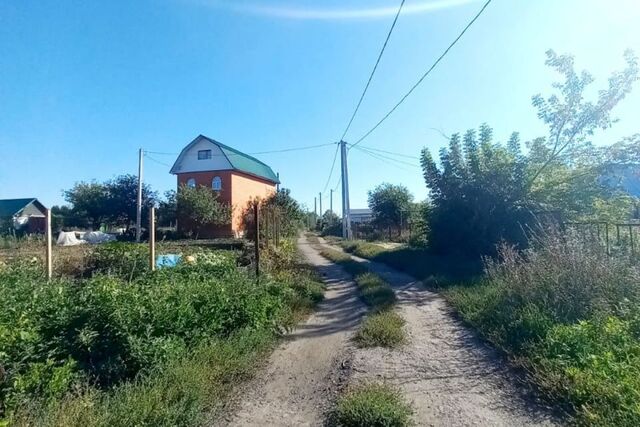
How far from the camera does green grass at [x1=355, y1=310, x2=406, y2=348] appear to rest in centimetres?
497

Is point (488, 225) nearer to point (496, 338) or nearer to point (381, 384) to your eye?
point (496, 338)

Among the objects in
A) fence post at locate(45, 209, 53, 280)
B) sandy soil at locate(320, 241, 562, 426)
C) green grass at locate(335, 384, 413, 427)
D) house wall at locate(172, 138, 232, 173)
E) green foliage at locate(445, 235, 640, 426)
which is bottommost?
sandy soil at locate(320, 241, 562, 426)

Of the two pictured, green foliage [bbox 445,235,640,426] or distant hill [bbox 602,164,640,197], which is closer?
green foliage [bbox 445,235,640,426]

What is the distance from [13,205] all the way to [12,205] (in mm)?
112

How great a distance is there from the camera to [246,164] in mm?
33875

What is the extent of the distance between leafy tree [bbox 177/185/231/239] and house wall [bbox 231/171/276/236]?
2.15 meters

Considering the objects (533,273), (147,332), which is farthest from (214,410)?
(533,273)

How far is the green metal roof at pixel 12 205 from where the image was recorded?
1484 inches

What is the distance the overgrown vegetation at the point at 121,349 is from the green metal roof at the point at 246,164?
26.7m

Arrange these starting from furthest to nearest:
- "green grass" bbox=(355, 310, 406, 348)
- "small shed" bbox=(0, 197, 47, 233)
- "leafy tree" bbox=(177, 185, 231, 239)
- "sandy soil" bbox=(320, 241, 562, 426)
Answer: "small shed" bbox=(0, 197, 47, 233), "leafy tree" bbox=(177, 185, 231, 239), "green grass" bbox=(355, 310, 406, 348), "sandy soil" bbox=(320, 241, 562, 426)

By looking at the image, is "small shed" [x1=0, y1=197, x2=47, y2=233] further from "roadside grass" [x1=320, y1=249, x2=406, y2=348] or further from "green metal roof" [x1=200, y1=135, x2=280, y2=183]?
"roadside grass" [x1=320, y1=249, x2=406, y2=348]

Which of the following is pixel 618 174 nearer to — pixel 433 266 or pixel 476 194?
pixel 476 194

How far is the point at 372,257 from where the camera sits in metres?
16.6

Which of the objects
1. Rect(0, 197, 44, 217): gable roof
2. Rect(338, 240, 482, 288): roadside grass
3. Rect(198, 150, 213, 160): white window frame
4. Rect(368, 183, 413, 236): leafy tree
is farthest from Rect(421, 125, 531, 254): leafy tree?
Rect(0, 197, 44, 217): gable roof
